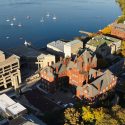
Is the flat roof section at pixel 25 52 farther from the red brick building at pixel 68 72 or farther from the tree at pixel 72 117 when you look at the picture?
the tree at pixel 72 117

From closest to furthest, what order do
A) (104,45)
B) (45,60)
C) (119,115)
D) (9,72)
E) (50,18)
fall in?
(119,115)
(9,72)
(45,60)
(104,45)
(50,18)

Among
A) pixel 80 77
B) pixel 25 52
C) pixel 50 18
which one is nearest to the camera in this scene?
pixel 80 77

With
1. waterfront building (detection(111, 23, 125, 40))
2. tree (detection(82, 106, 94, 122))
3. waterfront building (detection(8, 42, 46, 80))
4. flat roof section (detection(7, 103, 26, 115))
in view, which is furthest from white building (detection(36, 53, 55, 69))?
waterfront building (detection(111, 23, 125, 40))

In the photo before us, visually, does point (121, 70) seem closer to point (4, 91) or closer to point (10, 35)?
point (4, 91)

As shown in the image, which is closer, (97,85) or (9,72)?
(97,85)

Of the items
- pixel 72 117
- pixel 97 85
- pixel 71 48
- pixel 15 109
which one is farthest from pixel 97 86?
pixel 71 48

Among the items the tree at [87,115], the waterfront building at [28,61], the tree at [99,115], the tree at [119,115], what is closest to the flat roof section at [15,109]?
the tree at [87,115]

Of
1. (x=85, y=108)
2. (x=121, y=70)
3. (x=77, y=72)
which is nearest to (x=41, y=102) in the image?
(x=77, y=72)

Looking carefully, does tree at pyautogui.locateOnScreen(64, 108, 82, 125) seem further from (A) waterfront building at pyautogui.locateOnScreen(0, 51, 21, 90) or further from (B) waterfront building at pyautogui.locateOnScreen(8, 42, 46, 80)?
(B) waterfront building at pyautogui.locateOnScreen(8, 42, 46, 80)

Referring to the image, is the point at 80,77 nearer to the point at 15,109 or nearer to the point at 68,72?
the point at 68,72
